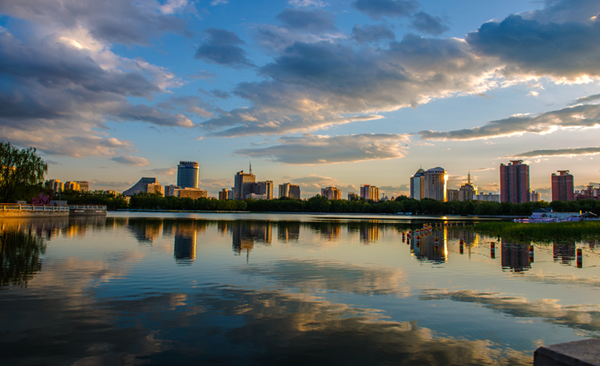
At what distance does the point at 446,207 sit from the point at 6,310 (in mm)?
194771

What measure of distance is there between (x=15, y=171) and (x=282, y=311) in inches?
3397

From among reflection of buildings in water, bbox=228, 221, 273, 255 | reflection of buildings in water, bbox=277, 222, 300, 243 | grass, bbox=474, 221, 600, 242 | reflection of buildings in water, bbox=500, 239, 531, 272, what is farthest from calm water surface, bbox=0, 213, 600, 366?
grass, bbox=474, 221, 600, 242

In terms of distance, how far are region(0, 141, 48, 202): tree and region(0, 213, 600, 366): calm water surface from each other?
65.7m

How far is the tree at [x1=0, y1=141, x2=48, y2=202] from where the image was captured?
73.7 metres

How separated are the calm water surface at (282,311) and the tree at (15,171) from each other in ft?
216

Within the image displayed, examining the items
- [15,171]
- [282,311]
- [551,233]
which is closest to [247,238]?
[282,311]

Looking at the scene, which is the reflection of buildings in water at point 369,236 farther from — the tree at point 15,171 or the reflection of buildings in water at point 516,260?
the tree at point 15,171

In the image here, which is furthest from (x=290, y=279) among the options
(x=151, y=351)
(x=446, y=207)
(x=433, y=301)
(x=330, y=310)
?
(x=446, y=207)

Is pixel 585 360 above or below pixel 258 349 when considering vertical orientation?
above

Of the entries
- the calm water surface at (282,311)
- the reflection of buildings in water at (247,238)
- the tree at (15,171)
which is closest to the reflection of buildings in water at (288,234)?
the reflection of buildings in water at (247,238)

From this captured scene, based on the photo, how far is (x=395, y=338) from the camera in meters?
9.74

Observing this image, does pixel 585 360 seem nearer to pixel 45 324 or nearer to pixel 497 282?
pixel 45 324

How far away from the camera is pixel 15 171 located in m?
74.6

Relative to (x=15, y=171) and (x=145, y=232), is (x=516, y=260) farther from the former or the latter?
(x=15, y=171)
